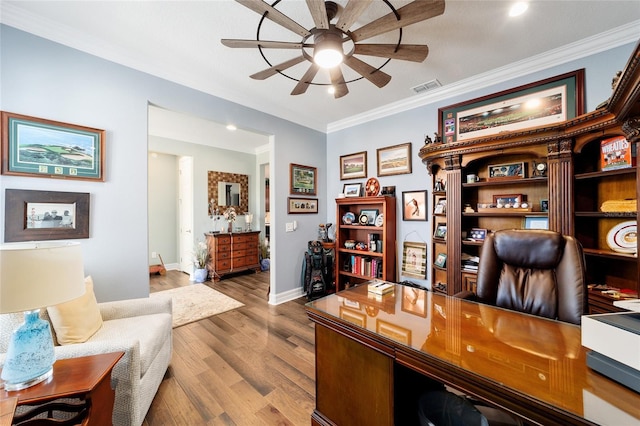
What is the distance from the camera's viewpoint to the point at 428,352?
918mm

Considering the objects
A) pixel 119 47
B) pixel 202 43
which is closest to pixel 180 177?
pixel 119 47

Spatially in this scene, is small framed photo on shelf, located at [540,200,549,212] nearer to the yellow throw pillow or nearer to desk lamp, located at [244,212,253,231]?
the yellow throw pillow

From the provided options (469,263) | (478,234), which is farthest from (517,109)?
(469,263)

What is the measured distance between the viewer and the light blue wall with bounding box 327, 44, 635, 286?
217 centimetres

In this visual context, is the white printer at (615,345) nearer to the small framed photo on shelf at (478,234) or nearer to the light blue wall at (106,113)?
the small framed photo on shelf at (478,234)

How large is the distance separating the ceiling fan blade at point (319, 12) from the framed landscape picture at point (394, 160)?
2250 millimetres

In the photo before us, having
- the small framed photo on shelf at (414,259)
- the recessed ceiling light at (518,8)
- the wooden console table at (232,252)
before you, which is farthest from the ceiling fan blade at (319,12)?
the wooden console table at (232,252)

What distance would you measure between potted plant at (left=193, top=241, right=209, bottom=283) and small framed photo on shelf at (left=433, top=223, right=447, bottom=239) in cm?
416

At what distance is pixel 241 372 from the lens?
2.06 m

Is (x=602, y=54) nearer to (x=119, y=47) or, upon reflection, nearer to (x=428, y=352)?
(x=428, y=352)

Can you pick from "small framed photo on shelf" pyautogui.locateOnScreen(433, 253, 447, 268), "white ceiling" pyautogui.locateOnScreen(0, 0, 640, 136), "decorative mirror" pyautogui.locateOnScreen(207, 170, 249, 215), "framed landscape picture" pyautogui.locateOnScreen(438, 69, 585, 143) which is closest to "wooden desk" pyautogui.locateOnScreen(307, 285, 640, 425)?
"small framed photo on shelf" pyautogui.locateOnScreen(433, 253, 447, 268)

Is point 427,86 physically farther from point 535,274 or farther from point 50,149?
point 50,149

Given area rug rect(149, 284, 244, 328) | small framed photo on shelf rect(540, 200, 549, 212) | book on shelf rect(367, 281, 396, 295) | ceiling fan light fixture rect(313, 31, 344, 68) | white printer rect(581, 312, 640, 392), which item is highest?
ceiling fan light fixture rect(313, 31, 344, 68)

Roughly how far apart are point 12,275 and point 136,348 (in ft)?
2.30
